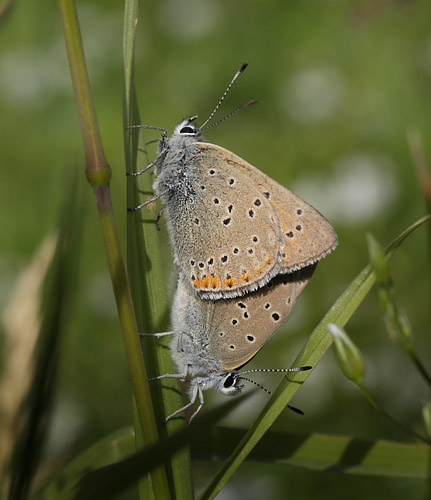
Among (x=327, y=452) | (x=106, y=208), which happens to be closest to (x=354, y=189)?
(x=327, y=452)

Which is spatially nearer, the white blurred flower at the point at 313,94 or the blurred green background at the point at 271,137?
the blurred green background at the point at 271,137

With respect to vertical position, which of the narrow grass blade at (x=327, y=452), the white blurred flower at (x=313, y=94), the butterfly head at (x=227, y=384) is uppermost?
the white blurred flower at (x=313, y=94)

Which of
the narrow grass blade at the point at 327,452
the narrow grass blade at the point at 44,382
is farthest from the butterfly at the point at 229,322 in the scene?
the narrow grass blade at the point at 44,382

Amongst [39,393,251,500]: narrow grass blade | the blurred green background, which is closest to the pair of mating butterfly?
[39,393,251,500]: narrow grass blade

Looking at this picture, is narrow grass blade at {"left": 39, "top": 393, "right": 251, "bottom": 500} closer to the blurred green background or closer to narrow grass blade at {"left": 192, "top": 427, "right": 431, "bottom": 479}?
narrow grass blade at {"left": 192, "top": 427, "right": 431, "bottom": 479}

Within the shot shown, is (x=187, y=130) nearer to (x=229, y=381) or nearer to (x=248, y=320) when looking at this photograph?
(x=248, y=320)

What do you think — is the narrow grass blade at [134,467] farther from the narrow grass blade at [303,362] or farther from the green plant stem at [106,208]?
the narrow grass blade at [303,362]
